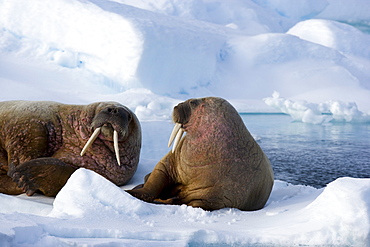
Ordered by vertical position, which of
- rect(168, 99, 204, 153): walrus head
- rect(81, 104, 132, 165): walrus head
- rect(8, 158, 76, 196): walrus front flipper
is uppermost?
rect(168, 99, 204, 153): walrus head

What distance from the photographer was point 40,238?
2012mm

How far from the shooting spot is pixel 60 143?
4.07 metres

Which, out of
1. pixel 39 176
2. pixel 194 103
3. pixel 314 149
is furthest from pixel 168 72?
pixel 194 103

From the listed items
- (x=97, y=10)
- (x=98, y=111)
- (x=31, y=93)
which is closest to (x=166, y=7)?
(x=97, y=10)

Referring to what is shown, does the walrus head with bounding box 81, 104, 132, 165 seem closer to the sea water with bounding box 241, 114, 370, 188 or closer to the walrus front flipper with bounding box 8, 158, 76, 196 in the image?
the walrus front flipper with bounding box 8, 158, 76, 196

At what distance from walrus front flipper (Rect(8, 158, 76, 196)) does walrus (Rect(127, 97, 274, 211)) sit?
0.78m

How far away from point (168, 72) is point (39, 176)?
13082 millimetres

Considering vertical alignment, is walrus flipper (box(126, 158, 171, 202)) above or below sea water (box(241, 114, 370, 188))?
above

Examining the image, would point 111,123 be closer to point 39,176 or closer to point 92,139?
point 92,139

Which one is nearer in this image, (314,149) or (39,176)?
(39,176)

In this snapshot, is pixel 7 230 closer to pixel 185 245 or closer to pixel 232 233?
pixel 185 245

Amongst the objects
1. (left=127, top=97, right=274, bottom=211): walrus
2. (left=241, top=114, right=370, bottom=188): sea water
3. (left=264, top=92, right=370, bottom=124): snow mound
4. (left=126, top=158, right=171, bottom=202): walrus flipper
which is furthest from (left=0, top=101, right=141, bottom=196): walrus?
(left=264, top=92, right=370, bottom=124): snow mound

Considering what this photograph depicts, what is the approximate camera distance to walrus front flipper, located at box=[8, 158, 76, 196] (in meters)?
3.62

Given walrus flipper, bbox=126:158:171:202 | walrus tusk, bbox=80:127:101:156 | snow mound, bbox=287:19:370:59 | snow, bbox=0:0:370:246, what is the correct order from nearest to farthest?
1. snow, bbox=0:0:370:246
2. walrus flipper, bbox=126:158:171:202
3. walrus tusk, bbox=80:127:101:156
4. snow mound, bbox=287:19:370:59
